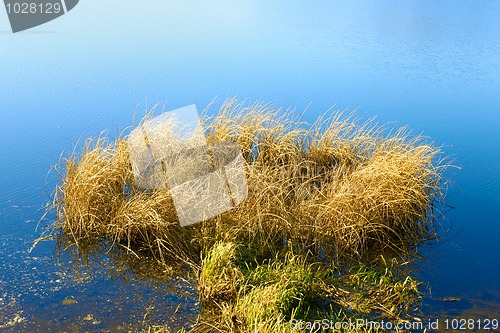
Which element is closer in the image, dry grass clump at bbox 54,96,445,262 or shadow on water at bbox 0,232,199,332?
shadow on water at bbox 0,232,199,332

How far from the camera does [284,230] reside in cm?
436

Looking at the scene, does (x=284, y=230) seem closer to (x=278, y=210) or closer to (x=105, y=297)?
(x=278, y=210)

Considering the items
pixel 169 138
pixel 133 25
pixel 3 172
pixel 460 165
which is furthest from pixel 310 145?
pixel 133 25

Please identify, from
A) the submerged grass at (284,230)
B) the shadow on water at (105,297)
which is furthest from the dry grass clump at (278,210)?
the shadow on water at (105,297)

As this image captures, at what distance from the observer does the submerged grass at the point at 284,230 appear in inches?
146

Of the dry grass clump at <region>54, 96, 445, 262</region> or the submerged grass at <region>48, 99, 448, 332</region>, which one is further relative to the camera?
Result: the dry grass clump at <region>54, 96, 445, 262</region>

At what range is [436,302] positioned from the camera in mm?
3879

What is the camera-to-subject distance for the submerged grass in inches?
146

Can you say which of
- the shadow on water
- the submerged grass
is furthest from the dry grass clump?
the shadow on water

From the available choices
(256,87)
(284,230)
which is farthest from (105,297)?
(256,87)

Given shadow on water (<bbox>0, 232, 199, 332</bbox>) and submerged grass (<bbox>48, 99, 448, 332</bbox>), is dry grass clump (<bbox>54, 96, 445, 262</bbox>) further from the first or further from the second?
shadow on water (<bbox>0, 232, 199, 332</bbox>)

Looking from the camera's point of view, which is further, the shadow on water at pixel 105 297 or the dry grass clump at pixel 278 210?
the dry grass clump at pixel 278 210

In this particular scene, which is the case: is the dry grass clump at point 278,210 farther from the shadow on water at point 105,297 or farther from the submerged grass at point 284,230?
the shadow on water at point 105,297

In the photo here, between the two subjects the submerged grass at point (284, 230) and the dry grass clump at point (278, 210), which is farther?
the dry grass clump at point (278, 210)
